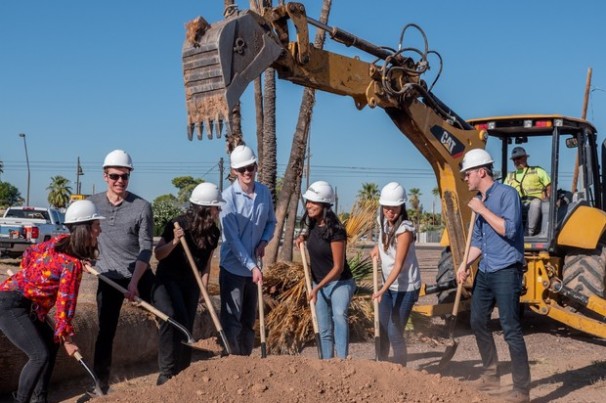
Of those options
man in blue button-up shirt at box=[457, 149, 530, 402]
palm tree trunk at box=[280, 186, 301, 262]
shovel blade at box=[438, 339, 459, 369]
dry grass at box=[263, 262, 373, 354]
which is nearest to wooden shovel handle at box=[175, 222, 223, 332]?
man in blue button-up shirt at box=[457, 149, 530, 402]

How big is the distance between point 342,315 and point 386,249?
2.47 feet

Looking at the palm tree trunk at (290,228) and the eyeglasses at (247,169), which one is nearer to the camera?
the eyeglasses at (247,169)

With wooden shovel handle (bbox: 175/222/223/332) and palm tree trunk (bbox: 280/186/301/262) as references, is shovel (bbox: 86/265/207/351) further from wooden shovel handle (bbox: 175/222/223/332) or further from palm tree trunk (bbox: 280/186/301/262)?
palm tree trunk (bbox: 280/186/301/262)

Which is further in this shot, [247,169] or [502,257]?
[247,169]

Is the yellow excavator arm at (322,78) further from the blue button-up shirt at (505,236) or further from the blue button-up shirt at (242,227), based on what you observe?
the blue button-up shirt at (505,236)

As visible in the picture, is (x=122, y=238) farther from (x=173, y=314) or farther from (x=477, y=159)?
(x=477, y=159)

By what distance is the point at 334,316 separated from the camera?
23.5 ft

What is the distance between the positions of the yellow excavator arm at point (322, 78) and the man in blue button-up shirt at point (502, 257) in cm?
187

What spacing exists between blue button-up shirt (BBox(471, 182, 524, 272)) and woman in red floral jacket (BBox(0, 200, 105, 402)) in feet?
10.3

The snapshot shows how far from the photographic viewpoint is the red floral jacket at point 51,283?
5.71 meters

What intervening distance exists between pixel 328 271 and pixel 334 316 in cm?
39

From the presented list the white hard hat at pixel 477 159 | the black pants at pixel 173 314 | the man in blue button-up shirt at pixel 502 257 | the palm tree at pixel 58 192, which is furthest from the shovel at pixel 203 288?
the palm tree at pixel 58 192

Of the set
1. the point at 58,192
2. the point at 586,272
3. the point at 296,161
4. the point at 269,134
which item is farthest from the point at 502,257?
the point at 58,192

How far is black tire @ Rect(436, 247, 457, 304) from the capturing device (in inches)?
418
